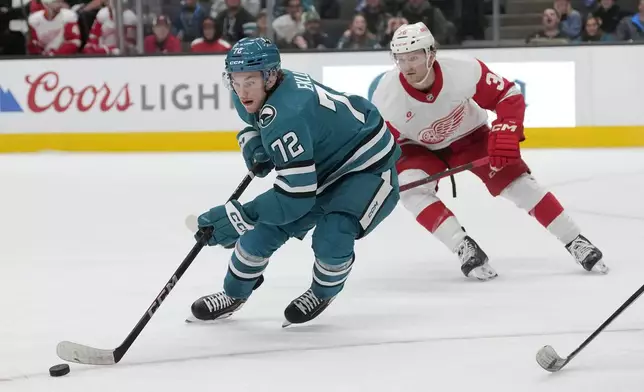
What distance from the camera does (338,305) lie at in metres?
3.39

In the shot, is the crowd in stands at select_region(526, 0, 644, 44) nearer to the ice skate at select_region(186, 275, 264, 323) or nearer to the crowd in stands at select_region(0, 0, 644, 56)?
the crowd in stands at select_region(0, 0, 644, 56)

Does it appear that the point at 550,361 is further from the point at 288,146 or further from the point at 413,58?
the point at 413,58

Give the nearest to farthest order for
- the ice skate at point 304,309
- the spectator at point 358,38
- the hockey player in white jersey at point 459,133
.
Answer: the ice skate at point 304,309 < the hockey player in white jersey at point 459,133 < the spectator at point 358,38

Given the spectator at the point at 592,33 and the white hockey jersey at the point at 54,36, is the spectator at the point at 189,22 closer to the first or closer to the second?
the white hockey jersey at the point at 54,36

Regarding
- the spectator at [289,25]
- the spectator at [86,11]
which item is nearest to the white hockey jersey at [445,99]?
the spectator at [289,25]

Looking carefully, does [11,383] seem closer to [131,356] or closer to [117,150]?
[131,356]

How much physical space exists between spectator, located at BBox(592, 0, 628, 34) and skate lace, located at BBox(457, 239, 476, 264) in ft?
15.7

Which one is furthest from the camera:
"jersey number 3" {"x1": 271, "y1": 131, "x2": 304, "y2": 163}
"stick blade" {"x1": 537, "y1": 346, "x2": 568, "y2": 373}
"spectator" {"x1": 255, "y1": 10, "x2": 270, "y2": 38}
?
"spectator" {"x1": 255, "y1": 10, "x2": 270, "y2": 38}

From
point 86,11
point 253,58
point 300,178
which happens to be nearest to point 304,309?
point 300,178

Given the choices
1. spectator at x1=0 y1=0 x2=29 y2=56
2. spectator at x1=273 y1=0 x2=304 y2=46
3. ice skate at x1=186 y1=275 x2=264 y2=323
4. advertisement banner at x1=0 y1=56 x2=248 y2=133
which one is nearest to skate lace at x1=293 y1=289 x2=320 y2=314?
ice skate at x1=186 y1=275 x2=264 y2=323

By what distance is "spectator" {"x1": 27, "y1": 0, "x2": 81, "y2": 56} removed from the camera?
8656 mm

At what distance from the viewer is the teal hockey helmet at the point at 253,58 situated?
110 inches

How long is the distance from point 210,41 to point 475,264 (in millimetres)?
5177

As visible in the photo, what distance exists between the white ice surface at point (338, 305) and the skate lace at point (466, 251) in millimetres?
85
